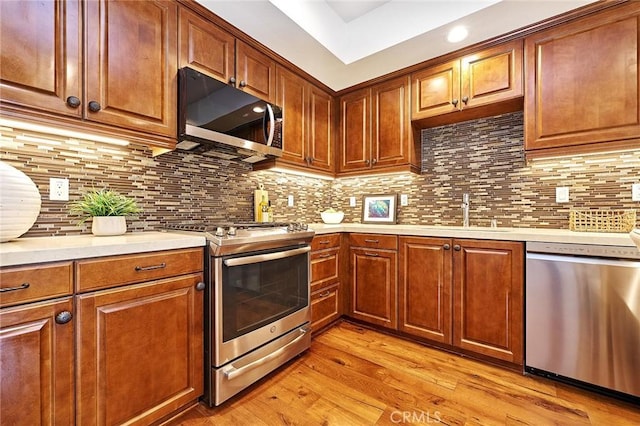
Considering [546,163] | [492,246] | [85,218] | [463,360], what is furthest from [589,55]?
[85,218]

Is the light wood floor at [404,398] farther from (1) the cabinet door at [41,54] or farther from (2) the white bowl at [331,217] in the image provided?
(1) the cabinet door at [41,54]

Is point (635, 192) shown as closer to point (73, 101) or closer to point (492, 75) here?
point (492, 75)

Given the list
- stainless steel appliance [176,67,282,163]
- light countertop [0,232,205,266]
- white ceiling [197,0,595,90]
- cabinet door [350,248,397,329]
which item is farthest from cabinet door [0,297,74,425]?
cabinet door [350,248,397,329]

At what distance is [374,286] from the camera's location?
2.40 metres

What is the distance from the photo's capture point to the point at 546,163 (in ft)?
7.10

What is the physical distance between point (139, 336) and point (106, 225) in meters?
0.60

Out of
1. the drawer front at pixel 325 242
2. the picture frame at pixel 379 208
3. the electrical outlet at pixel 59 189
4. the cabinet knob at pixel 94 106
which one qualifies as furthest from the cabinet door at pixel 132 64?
the picture frame at pixel 379 208

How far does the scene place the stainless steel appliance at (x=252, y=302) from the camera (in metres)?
1.46

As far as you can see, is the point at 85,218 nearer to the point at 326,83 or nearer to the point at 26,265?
the point at 26,265

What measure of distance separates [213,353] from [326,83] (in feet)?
8.26

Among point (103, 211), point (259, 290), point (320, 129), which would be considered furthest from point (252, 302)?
point (320, 129)

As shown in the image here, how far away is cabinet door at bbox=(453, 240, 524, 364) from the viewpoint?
1.79 metres

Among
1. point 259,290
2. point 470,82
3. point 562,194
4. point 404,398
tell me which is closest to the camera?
point 404,398

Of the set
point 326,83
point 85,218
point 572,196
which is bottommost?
point 85,218
